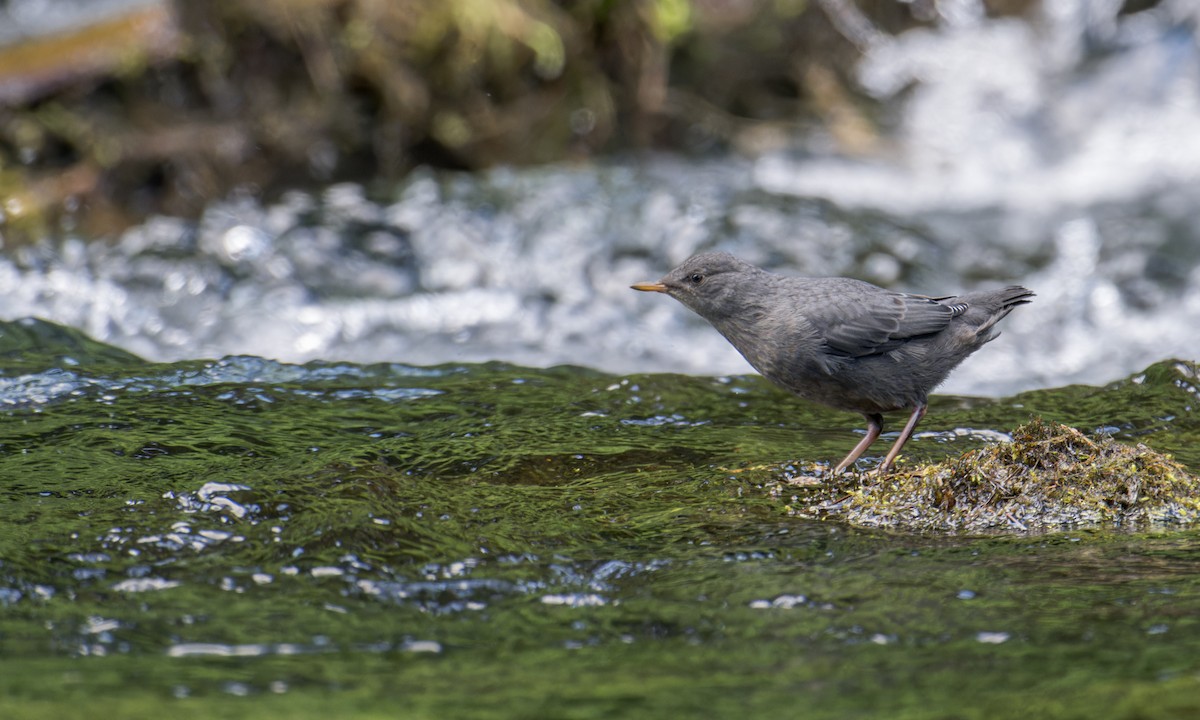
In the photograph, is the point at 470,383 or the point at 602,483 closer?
the point at 602,483

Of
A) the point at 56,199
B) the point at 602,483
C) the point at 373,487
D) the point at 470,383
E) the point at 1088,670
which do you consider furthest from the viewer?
the point at 56,199

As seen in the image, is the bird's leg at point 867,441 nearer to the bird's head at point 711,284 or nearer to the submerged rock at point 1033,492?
the submerged rock at point 1033,492

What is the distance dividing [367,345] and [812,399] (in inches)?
141

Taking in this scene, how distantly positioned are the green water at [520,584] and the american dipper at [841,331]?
31 cm

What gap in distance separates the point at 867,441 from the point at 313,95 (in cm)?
636

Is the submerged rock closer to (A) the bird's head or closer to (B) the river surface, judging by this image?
(B) the river surface

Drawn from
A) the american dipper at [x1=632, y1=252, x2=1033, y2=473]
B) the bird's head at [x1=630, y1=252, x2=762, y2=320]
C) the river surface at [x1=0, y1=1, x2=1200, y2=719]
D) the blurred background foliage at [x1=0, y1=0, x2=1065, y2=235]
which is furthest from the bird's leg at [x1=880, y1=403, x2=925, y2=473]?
the blurred background foliage at [x1=0, y1=0, x2=1065, y2=235]

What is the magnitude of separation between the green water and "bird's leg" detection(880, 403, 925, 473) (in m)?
0.12

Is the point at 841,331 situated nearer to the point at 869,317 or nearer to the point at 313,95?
the point at 869,317

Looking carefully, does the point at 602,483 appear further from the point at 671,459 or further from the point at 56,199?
the point at 56,199

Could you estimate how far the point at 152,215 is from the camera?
8.96 meters

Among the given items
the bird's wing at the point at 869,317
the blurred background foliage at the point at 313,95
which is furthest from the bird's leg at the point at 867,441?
the blurred background foliage at the point at 313,95

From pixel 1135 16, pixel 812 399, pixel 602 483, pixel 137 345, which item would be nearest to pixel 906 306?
pixel 812 399

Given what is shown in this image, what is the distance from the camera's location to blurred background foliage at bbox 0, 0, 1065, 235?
892 centimetres
